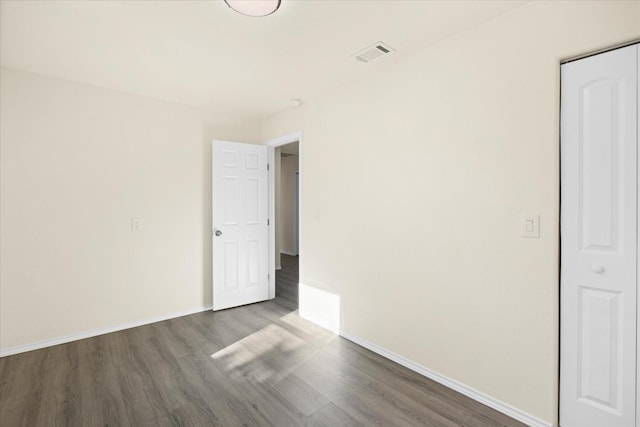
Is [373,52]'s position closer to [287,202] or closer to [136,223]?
[136,223]

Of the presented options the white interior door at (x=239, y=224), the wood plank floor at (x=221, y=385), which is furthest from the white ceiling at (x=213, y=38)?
the wood plank floor at (x=221, y=385)

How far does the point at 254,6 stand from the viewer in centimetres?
183

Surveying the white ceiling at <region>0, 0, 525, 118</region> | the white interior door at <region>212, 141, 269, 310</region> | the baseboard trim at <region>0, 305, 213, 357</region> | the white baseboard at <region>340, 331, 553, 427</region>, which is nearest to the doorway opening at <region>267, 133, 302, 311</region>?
the white interior door at <region>212, 141, 269, 310</region>

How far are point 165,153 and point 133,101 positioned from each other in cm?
60

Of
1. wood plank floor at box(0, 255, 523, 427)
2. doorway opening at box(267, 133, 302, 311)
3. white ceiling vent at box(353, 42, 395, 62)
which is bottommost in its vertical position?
wood plank floor at box(0, 255, 523, 427)

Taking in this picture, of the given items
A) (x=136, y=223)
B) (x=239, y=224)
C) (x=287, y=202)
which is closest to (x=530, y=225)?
(x=239, y=224)

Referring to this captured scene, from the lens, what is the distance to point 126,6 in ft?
6.14

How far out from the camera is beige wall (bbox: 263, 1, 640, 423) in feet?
5.83

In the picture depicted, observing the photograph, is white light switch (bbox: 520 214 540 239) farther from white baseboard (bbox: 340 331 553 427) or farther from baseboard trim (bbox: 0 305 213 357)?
baseboard trim (bbox: 0 305 213 357)

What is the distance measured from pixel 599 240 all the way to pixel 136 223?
3.85m

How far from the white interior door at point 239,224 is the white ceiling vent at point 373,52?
78.3 inches

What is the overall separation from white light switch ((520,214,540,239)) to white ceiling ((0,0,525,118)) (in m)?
1.25

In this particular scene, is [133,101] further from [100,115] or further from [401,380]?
[401,380]

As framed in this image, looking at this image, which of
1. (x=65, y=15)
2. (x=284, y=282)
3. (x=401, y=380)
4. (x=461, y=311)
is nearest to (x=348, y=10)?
(x=65, y=15)
